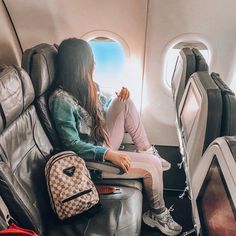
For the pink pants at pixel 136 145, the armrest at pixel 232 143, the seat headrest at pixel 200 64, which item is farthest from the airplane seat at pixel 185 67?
the armrest at pixel 232 143

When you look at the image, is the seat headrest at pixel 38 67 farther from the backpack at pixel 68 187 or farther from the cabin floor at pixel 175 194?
the cabin floor at pixel 175 194

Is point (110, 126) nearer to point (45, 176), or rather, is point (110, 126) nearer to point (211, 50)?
point (45, 176)

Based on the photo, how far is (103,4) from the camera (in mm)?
1860

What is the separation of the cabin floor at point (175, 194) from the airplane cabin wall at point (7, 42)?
1.28 metres

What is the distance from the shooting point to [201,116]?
42.9 inches

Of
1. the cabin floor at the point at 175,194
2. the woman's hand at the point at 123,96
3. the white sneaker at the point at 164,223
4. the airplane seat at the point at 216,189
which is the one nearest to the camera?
the airplane seat at the point at 216,189

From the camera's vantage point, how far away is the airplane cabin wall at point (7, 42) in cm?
200

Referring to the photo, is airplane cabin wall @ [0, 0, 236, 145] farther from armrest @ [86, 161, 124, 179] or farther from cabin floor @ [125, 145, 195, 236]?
armrest @ [86, 161, 124, 179]

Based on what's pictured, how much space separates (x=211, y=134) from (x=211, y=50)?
3.68 feet

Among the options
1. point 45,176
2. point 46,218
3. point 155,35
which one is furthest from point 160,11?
point 46,218

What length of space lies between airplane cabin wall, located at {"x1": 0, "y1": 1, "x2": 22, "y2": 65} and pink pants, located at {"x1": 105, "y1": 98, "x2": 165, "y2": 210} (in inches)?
39.9

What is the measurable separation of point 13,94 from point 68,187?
0.53 meters

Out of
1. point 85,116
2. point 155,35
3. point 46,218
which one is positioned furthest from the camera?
point 155,35

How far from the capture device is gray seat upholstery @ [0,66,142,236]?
3.58 feet
